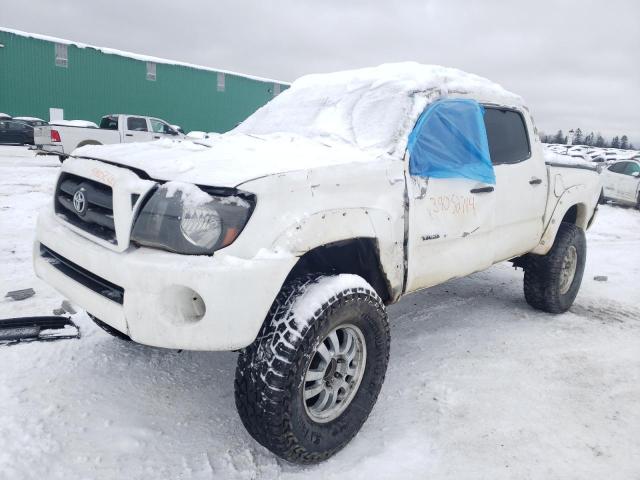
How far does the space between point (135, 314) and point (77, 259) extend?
0.50 meters

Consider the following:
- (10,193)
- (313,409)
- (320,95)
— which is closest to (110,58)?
(10,193)

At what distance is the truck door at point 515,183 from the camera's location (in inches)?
137

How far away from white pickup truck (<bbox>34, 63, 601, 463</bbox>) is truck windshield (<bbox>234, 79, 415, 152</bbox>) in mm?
15

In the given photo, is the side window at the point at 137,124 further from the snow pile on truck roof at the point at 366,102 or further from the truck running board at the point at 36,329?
the truck running board at the point at 36,329

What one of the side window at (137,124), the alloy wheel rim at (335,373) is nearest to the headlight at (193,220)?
the alloy wheel rim at (335,373)

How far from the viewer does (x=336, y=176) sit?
91.7 inches

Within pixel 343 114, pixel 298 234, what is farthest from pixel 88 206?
pixel 343 114

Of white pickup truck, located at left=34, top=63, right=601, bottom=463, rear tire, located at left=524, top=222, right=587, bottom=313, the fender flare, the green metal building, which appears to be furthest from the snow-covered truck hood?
the green metal building

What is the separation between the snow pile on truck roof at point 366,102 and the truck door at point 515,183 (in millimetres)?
186

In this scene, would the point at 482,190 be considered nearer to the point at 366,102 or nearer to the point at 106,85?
the point at 366,102

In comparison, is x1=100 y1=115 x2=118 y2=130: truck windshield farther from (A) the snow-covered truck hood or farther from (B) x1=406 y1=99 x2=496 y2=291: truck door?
(B) x1=406 y1=99 x2=496 y2=291: truck door

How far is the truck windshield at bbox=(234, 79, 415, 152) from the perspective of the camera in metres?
2.96

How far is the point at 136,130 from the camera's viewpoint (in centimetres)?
1605

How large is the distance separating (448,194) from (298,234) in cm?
125
